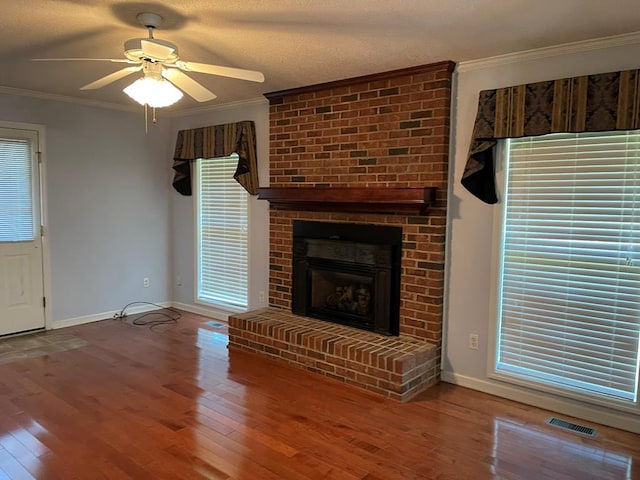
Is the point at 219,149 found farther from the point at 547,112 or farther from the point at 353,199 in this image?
the point at 547,112

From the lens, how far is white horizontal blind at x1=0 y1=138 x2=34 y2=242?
4.46 m

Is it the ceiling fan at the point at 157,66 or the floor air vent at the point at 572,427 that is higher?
the ceiling fan at the point at 157,66

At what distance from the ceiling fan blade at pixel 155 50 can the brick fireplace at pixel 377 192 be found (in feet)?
5.98

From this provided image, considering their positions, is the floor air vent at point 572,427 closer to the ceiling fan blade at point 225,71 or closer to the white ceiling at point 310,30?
the white ceiling at point 310,30

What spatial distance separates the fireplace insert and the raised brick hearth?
12cm

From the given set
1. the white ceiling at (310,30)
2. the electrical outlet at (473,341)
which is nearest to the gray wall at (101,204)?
the white ceiling at (310,30)

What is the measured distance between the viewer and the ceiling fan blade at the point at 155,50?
7.59 ft

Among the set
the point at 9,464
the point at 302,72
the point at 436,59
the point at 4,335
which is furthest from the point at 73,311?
the point at 436,59

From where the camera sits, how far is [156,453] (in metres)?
2.55

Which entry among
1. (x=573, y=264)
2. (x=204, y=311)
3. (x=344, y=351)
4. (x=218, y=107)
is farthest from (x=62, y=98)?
(x=573, y=264)

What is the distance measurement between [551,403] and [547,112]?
1.92 meters

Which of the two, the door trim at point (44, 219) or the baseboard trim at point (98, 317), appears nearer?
the door trim at point (44, 219)

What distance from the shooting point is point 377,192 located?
365 cm

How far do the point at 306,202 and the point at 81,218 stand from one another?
100 inches
